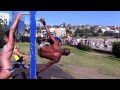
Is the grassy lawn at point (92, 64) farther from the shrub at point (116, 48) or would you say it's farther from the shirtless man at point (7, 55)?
the shirtless man at point (7, 55)

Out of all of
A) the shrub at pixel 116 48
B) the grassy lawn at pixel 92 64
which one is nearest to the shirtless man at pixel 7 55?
the grassy lawn at pixel 92 64

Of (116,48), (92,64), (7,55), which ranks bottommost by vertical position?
(92,64)

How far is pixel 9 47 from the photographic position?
16.3 ft

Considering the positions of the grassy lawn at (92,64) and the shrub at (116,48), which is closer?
the grassy lawn at (92,64)

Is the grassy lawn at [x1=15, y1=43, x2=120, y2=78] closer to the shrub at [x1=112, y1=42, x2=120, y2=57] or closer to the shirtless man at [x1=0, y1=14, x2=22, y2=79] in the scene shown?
the shrub at [x1=112, y1=42, x2=120, y2=57]

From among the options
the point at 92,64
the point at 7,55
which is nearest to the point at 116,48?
the point at 92,64

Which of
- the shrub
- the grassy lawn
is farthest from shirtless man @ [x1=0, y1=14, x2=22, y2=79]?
the shrub

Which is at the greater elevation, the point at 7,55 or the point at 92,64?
the point at 7,55

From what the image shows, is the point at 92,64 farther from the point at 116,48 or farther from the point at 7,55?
the point at 7,55

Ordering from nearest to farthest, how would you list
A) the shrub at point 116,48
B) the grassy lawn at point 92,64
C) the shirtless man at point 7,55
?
the shirtless man at point 7,55, the grassy lawn at point 92,64, the shrub at point 116,48

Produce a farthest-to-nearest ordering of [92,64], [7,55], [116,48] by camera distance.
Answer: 1. [116,48]
2. [92,64]
3. [7,55]
